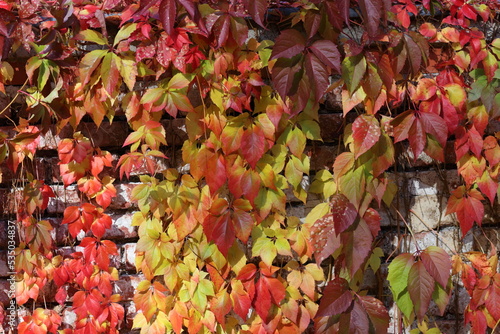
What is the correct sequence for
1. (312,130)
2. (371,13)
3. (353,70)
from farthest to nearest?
(312,130) < (353,70) < (371,13)

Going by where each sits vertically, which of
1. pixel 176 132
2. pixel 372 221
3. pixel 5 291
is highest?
pixel 176 132

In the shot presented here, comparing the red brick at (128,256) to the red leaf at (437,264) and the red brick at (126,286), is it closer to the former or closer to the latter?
the red brick at (126,286)

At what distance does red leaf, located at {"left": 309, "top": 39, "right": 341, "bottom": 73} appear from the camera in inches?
46.4

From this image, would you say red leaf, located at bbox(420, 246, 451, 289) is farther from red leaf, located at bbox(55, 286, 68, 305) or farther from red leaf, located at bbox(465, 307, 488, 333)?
red leaf, located at bbox(55, 286, 68, 305)

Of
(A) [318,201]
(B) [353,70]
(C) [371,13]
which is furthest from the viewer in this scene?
(A) [318,201]

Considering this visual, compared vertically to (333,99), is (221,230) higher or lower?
lower

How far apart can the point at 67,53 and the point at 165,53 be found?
0.94 feet

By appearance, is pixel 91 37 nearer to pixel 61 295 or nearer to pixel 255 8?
pixel 255 8

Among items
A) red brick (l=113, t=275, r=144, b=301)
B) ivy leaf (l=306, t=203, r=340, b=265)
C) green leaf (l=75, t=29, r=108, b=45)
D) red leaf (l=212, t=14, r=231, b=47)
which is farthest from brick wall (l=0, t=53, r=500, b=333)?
red leaf (l=212, t=14, r=231, b=47)

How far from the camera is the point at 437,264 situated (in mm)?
1281

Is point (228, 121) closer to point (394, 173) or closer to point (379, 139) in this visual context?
point (379, 139)

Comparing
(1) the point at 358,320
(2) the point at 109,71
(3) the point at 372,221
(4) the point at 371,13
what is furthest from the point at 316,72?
(1) the point at 358,320

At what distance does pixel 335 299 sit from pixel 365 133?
1.47ft

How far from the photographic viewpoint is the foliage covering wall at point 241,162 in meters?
1.28
